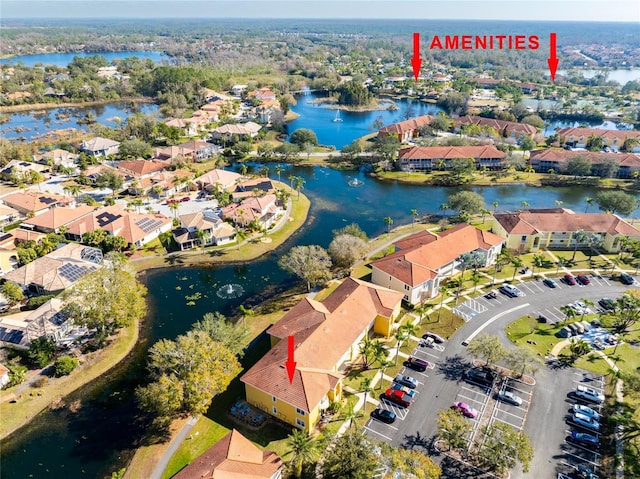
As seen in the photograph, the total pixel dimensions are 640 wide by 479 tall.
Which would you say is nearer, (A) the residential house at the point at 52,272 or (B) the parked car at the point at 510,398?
(B) the parked car at the point at 510,398

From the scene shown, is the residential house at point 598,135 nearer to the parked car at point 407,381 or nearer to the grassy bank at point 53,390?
the parked car at point 407,381

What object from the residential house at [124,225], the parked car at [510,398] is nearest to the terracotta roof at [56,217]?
the residential house at [124,225]

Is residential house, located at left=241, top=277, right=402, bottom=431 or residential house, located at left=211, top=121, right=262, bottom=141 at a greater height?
residential house, located at left=211, top=121, right=262, bottom=141

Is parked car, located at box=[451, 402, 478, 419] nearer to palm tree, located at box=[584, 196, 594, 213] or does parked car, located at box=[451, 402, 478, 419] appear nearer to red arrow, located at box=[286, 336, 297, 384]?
red arrow, located at box=[286, 336, 297, 384]

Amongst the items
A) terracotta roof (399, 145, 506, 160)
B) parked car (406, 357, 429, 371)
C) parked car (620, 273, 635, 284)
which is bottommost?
parked car (406, 357, 429, 371)

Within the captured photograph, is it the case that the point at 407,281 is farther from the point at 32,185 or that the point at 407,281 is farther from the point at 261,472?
the point at 32,185

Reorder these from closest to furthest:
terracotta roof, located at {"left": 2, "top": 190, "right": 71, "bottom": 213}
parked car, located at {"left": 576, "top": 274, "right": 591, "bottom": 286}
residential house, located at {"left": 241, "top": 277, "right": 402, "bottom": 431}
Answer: residential house, located at {"left": 241, "top": 277, "right": 402, "bottom": 431} < parked car, located at {"left": 576, "top": 274, "right": 591, "bottom": 286} < terracotta roof, located at {"left": 2, "top": 190, "right": 71, "bottom": 213}

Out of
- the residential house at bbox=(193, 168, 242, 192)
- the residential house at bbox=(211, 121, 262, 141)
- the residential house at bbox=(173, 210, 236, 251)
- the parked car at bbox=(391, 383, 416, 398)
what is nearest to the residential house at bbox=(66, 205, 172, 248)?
the residential house at bbox=(173, 210, 236, 251)

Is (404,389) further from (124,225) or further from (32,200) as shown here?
(32,200)
